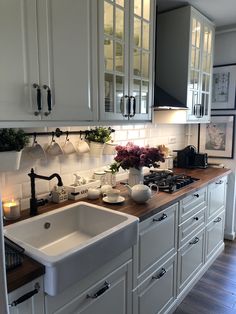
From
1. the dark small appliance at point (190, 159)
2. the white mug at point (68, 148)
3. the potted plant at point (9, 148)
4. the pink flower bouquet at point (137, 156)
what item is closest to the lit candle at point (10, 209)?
the potted plant at point (9, 148)

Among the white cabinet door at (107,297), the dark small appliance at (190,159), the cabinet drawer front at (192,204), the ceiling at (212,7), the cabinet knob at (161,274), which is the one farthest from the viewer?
the dark small appliance at (190,159)

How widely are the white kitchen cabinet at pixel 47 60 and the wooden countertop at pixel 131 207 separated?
2.03 feet

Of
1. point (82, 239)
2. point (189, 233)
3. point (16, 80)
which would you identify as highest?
point (16, 80)

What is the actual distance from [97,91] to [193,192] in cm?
119

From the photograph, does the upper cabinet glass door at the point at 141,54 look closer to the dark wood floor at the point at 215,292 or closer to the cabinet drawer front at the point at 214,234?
the cabinet drawer front at the point at 214,234

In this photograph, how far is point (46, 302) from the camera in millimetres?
1050

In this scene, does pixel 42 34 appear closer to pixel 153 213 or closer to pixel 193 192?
pixel 153 213

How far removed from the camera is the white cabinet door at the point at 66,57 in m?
1.24

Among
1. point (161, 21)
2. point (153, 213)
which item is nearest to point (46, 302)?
point (153, 213)

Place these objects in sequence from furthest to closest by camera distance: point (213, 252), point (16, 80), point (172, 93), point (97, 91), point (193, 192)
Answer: point (213, 252) < point (172, 93) < point (193, 192) < point (97, 91) < point (16, 80)

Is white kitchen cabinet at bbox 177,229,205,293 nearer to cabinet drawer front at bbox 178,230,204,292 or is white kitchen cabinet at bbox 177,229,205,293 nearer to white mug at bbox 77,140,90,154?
cabinet drawer front at bbox 178,230,204,292

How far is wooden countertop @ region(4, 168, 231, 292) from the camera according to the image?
0.96m

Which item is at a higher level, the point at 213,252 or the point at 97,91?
the point at 97,91

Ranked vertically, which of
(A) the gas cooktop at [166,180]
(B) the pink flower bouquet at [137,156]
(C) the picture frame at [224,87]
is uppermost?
(C) the picture frame at [224,87]
